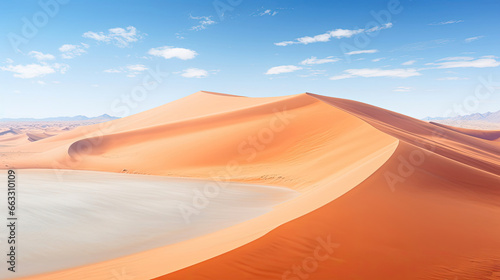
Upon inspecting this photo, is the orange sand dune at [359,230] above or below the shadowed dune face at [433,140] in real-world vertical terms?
below

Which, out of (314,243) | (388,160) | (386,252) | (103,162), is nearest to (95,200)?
(314,243)

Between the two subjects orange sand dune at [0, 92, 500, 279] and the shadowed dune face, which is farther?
the shadowed dune face

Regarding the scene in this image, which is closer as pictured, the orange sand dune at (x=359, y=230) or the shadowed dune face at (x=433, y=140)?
the orange sand dune at (x=359, y=230)

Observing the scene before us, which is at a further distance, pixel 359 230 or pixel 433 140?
pixel 433 140

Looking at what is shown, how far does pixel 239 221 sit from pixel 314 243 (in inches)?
143

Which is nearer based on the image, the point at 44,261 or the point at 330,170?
the point at 44,261

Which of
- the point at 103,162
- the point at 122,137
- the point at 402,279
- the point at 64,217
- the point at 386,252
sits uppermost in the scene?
the point at 122,137

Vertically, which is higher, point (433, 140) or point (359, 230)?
point (433, 140)

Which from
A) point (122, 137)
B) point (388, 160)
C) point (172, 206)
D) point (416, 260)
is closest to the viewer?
point (416, 260)

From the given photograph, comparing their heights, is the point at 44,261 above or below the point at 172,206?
below

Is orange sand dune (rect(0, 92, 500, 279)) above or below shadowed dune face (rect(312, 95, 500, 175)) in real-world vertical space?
below

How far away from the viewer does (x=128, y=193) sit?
A: 11852 mm

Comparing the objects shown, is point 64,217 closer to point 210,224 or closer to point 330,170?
point 210,224

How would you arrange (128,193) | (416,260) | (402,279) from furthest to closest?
(128,193), (416,260), (402,279)
